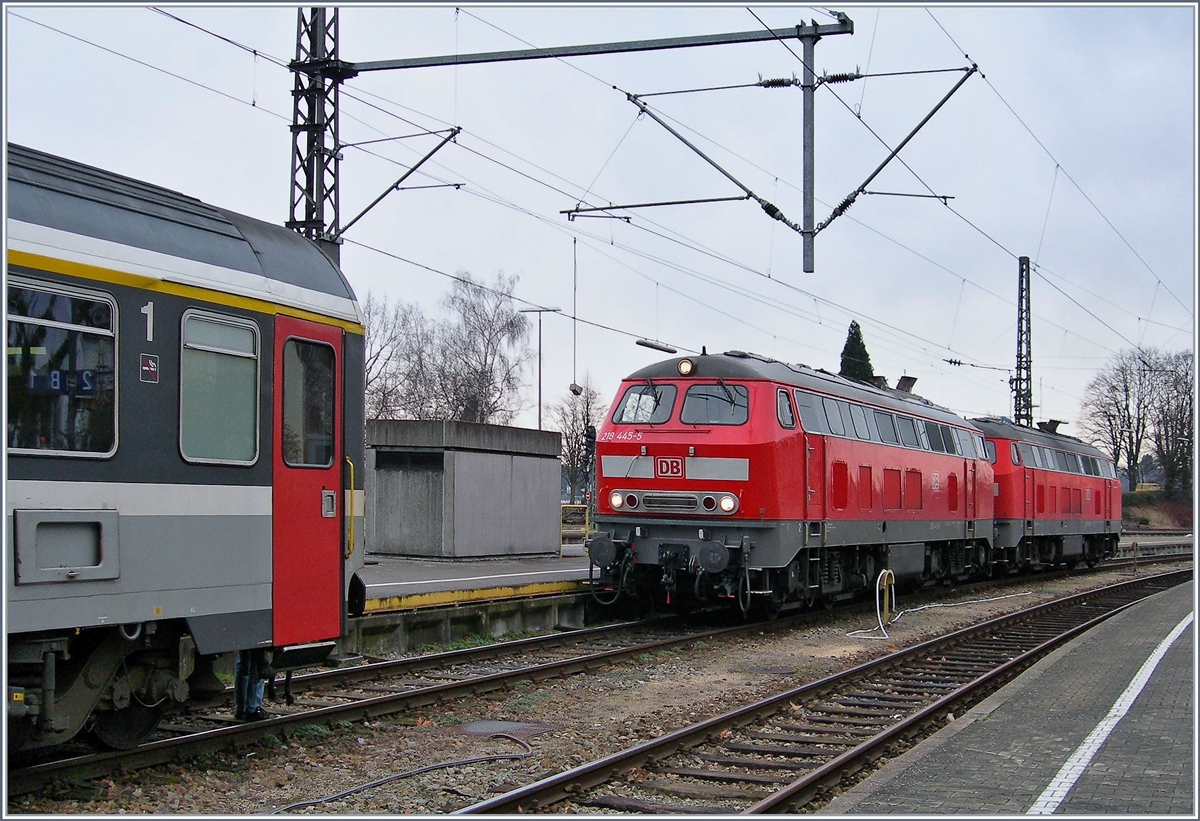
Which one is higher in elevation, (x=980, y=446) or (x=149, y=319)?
(x=149, y=319)

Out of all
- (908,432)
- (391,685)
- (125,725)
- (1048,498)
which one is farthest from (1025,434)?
(125,725)

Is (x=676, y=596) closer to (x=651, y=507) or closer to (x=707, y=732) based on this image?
(x=651, y=507)

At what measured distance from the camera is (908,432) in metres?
20.6

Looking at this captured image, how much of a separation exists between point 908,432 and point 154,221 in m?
15.8

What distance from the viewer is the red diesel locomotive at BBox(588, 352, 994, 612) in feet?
50.5

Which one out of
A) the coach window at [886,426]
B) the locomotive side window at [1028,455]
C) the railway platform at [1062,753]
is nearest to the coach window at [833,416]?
the coach window at [886,426]

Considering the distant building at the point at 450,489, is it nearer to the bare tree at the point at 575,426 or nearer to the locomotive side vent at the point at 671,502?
the locomotive side vent at the point at 671,502

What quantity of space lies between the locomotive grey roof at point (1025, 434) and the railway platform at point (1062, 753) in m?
15.5

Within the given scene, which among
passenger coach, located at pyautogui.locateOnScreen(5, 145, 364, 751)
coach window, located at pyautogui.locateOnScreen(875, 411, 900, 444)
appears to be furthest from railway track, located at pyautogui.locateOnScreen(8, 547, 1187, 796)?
coach window, located at pyautogui.locateOnScreen(875, 411, 900, 444)

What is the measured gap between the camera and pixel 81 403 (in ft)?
21.8

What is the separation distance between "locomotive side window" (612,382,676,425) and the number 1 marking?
9.81 metres

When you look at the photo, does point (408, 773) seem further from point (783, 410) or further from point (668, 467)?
point (783, 410)

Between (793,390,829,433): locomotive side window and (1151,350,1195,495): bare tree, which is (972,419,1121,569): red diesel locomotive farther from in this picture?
(1151,350,1195,495): bare tree

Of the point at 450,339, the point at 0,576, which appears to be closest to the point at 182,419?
the point at 0,576
